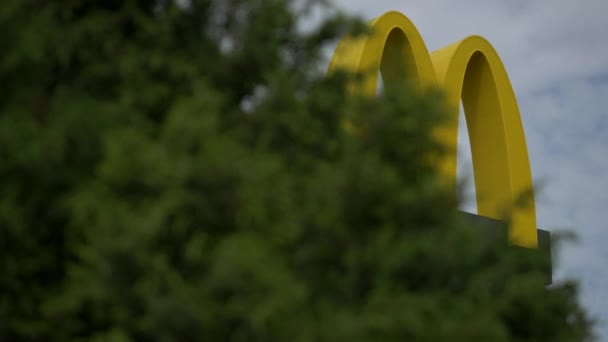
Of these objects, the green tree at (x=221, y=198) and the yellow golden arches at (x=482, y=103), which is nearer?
the green tree at (x=221, y=198)

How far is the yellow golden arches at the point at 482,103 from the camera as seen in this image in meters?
13.4

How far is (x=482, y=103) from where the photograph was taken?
49.8 feet

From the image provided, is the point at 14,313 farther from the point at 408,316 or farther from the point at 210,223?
the point at 408,316

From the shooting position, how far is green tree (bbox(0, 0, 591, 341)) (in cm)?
662

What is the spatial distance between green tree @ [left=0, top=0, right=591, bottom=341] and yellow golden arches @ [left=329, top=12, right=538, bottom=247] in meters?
→ 4.87

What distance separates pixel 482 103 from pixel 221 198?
8.94 meters

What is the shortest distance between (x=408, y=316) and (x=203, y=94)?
86.3 inches

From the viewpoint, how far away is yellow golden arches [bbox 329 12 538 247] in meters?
13.4

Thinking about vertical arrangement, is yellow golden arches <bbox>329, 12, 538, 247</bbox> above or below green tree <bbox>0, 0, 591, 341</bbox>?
above

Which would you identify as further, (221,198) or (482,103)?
(482,103)

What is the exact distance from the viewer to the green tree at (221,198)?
6.62 meters

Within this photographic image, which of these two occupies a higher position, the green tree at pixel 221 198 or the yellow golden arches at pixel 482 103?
the yellow golden arches at pixel 482 103

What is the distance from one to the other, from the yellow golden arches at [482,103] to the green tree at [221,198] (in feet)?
16.0

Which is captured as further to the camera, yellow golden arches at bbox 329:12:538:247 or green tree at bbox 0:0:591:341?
yellow golden arches at bbox 329:12:538:247
